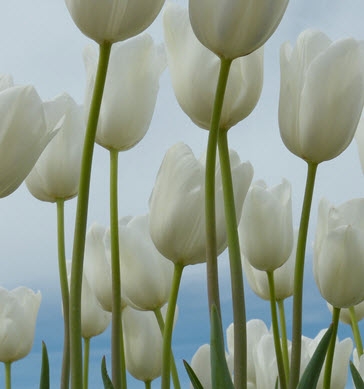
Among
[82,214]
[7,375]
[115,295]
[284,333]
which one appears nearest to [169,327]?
[115,295]

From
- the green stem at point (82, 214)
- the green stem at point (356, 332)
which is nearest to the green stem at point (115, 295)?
the green stem at point (82, 214)

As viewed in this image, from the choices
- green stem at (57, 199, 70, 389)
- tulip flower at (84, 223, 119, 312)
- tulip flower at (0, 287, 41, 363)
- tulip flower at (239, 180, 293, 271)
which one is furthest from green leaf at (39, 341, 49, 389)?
tulip flower at (0, 287, 41, 363)

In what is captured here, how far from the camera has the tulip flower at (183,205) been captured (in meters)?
0.74

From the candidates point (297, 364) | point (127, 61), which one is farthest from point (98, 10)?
point (297, 364)

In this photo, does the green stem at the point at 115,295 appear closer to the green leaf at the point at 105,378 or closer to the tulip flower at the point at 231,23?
the green leaf at the point at 105,378

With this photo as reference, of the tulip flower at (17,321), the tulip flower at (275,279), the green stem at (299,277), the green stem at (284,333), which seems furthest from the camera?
the tulip flower at (17,321)

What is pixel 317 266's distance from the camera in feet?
2.80

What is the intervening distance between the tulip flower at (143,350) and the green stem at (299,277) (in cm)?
32

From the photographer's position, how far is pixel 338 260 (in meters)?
0.84

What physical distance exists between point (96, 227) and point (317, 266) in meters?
0.28

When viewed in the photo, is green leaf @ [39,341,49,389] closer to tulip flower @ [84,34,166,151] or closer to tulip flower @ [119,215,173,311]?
tulip flower @ [119,215,173,311]

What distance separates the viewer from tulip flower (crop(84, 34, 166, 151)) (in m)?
0.84

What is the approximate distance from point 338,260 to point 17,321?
0.55 metres

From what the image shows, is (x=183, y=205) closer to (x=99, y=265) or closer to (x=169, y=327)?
(x=169, y=327)
